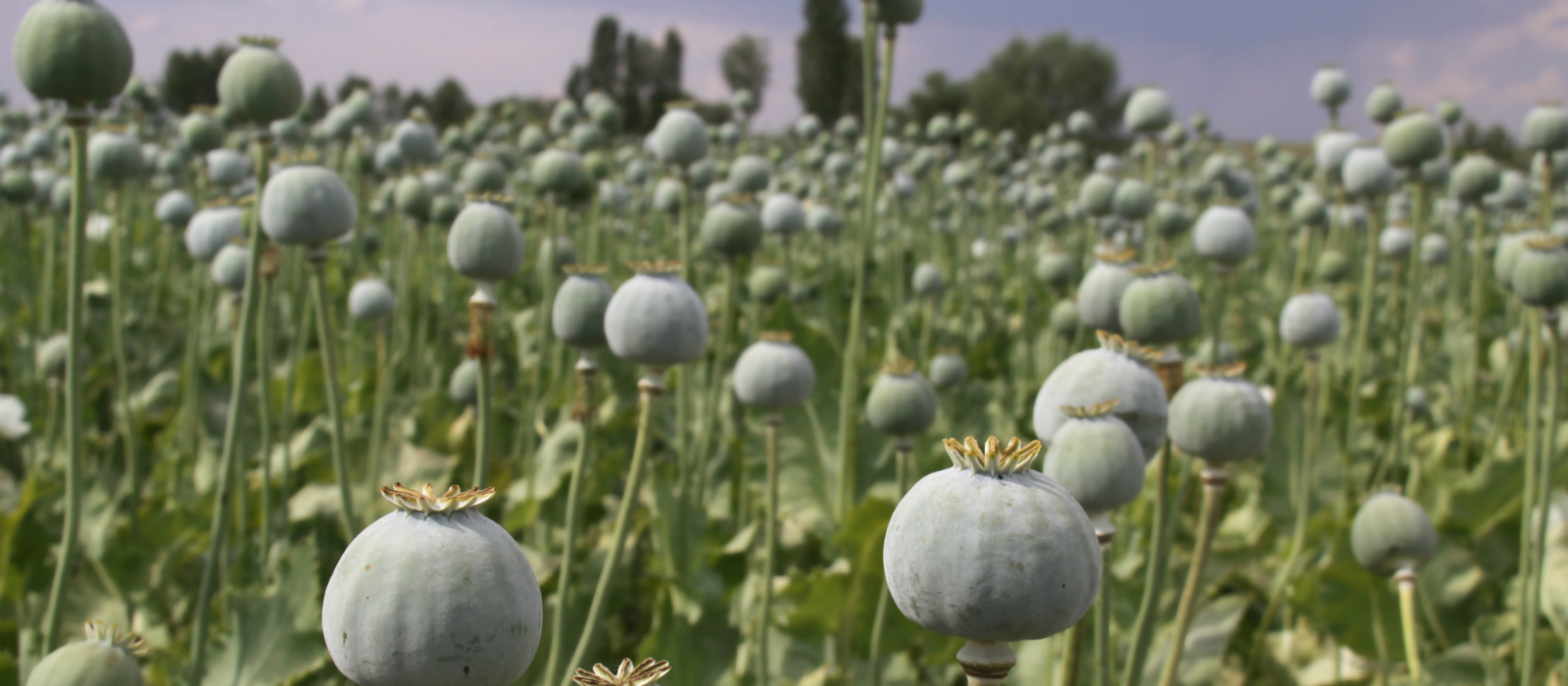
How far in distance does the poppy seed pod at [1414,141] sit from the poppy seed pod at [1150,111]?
102cm

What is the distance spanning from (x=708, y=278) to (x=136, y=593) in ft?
12.4

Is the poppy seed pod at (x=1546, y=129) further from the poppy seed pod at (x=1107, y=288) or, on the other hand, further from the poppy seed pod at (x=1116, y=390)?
the poppy seed pod at (x=1116, y=390)

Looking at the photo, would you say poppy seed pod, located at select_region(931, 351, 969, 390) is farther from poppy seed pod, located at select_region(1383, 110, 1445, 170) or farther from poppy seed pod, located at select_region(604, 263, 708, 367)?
poppy seed pod, located at select_region(604, 263, 708, 367)

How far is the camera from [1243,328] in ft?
17.5

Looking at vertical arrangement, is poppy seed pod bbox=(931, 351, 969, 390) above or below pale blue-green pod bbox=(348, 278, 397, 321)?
below

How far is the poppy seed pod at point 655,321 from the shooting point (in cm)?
126

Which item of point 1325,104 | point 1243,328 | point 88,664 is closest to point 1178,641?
point 88,664

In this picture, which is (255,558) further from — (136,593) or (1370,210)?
(1370,210)

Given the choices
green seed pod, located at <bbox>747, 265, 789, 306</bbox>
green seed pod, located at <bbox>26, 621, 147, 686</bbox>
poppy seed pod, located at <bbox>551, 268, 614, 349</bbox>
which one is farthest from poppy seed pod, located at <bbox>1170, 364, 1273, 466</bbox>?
green seed pod, located at <bbox>747, 265, 789, 306</bbox>

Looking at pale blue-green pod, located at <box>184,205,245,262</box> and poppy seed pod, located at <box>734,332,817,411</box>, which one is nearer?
poppy seed pod, located at <box>734,332,817,411</box>

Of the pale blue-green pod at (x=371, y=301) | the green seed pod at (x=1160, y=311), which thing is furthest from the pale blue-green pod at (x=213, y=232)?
the green seed pod at (x=1160, y=311)

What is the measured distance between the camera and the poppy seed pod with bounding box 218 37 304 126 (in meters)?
1.63

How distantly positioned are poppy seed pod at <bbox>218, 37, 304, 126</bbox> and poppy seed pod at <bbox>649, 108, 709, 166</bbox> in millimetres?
1006

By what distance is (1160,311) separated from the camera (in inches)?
53.2
